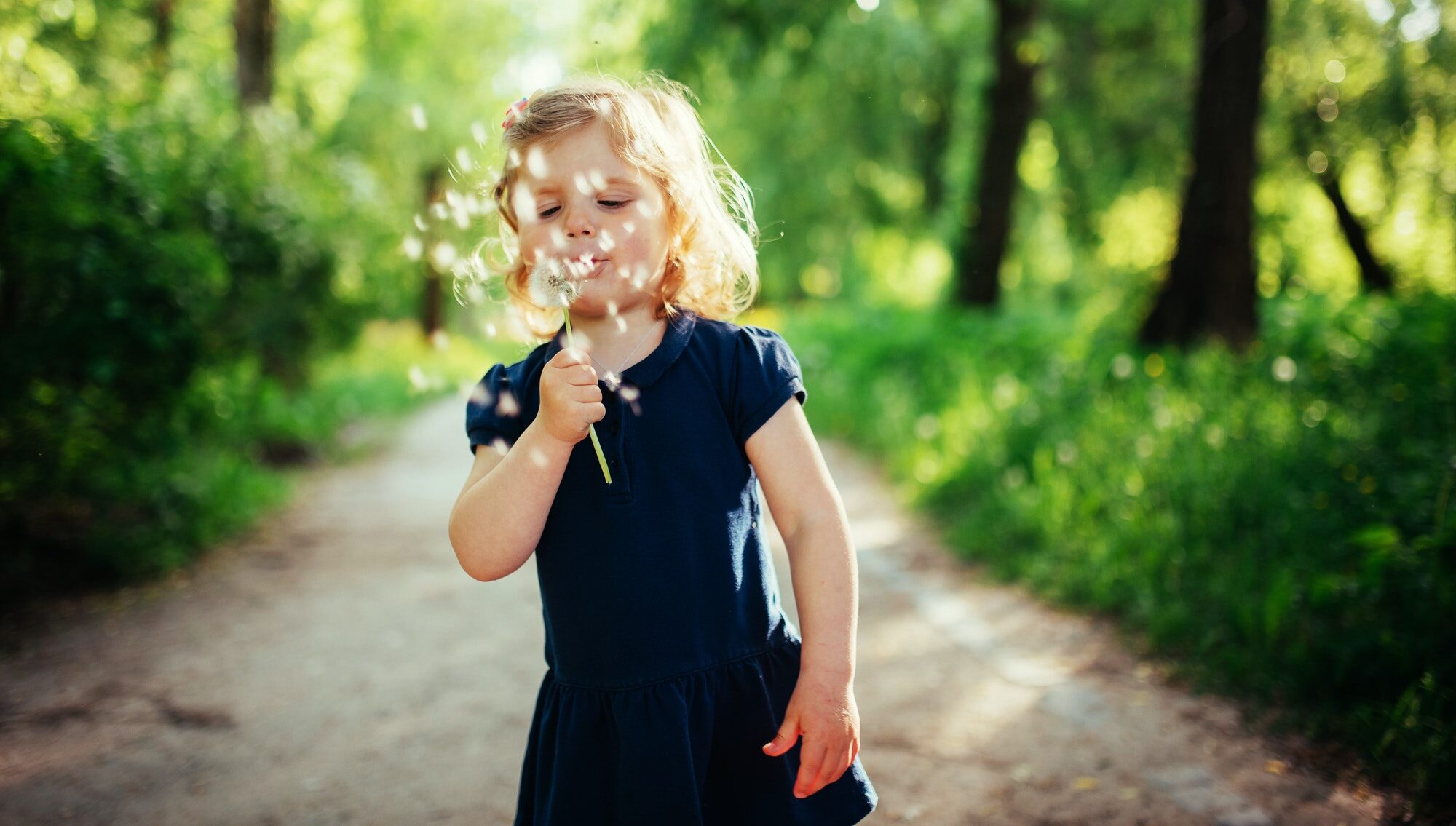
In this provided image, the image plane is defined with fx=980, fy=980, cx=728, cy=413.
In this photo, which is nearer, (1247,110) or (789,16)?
(1247,110)

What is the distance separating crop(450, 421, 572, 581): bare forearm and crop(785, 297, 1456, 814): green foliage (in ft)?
8.35

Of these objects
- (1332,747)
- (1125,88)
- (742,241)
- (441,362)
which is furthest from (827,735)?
(441,362)

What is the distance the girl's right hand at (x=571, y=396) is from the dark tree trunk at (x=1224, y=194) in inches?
262

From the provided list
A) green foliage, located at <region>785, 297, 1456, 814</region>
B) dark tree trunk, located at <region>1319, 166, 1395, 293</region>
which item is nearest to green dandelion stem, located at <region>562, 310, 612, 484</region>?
green foliage, located at <region>785, 297, 1456, 814</region>

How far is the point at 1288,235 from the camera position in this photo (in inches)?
652

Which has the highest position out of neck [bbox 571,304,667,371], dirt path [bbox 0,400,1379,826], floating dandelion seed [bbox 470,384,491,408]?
neck [bbox 571,304,667,371]

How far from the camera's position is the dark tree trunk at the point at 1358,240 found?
13914 millimetres

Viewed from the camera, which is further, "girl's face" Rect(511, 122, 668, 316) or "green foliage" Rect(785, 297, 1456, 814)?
"green foliage" Rect(785, 297, 1456, 814)

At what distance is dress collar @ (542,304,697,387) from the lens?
1665 millimetres

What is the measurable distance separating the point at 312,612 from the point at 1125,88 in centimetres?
1320

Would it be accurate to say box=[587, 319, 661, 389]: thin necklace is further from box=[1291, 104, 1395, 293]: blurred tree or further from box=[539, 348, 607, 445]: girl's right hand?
box=[1291, 104, 1395, 293]: blurred tree

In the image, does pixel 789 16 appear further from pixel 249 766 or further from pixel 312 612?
pixel 249 766

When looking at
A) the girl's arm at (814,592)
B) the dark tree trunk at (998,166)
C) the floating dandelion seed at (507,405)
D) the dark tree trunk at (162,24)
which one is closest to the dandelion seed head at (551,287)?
the floating dandelion seed at (507,405)

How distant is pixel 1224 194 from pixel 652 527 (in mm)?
6944
